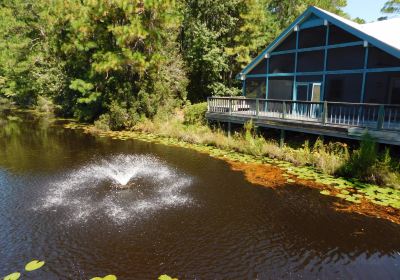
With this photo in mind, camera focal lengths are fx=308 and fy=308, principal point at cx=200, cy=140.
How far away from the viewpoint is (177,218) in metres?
9.34

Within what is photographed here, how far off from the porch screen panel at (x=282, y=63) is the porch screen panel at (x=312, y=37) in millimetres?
1133

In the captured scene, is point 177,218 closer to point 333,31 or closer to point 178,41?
point 333,31

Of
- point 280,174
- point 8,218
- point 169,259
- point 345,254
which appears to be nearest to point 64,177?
point 8,218

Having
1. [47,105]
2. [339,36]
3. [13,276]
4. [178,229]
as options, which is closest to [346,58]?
[339,36]

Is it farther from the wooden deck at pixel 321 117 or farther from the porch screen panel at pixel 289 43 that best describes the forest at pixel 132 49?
the porch screen panel at pixel 289 43

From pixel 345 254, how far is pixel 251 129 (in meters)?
11.9

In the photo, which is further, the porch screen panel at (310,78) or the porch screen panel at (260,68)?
the porch screen panel at (260,68)

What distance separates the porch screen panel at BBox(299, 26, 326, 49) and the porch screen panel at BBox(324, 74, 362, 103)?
2145mm

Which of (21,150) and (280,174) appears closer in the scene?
(280,174)

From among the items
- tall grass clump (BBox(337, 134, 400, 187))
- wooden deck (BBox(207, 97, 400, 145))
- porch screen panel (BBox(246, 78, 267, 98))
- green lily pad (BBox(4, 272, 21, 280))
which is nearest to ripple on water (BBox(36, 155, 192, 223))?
green lily pad (BBox(4, 272, 21, 280))

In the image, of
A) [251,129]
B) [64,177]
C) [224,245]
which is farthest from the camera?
[251,129]

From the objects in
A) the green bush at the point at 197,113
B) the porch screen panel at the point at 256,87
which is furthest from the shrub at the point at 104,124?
the porch screen panel at the point at 256,87

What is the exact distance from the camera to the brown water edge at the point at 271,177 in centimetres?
979

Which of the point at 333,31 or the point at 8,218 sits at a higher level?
the point at 333,31
